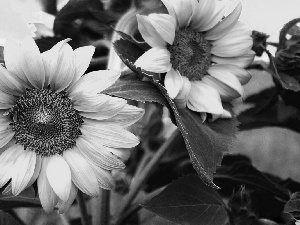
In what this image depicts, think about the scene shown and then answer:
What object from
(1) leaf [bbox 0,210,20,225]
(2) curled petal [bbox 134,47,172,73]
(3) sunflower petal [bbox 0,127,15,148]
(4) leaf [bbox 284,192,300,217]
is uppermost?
(2) curled petal [bbox 134,47,172,73]

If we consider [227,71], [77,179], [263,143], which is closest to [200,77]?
[227,71]

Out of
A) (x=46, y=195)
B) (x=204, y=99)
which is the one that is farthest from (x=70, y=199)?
(x=204, y=99)

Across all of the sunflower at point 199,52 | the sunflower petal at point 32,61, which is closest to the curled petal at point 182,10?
the sunflower at point 199,52

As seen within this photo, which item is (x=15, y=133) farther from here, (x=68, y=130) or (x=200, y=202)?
(x=200, y=202)

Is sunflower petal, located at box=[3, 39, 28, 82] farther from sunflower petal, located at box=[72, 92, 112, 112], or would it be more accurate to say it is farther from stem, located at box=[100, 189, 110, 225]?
stem, located at box=[100, 189, 110, 225]

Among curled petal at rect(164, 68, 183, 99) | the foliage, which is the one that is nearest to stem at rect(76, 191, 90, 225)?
the foliage

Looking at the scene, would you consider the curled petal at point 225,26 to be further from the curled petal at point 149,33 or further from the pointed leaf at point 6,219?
the pointed leaf at point 6,219

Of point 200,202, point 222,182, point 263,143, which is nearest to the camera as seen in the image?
point 200,202
